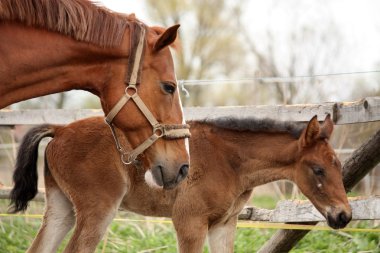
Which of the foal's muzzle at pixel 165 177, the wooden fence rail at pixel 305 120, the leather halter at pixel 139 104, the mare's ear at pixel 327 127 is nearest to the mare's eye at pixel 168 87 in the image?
the leather halter at pixel 139 104

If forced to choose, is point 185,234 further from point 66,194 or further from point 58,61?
point 58,61

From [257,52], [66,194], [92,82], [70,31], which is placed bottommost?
[66,194]

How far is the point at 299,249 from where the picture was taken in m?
6.73

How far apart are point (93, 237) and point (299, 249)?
100.0 inches

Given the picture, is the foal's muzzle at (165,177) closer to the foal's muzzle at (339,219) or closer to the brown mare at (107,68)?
the brown mare at (107,68)

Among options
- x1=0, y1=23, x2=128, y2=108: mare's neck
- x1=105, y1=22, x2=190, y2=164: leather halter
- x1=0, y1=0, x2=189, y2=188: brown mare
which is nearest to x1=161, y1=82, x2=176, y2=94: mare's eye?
x1=0, y1=0, x2=189, y2=188: brown mare

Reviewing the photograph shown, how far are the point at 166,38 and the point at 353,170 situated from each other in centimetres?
247

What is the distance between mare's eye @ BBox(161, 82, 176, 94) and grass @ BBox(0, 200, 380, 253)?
3403 millimetres

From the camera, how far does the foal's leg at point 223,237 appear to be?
5480 mm

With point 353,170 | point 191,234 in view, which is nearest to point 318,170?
point 353,170

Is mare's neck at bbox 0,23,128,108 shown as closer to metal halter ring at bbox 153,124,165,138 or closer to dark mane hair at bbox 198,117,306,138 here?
metal halter ring at bbox 153,124,165,138

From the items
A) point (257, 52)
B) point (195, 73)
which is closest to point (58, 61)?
point (257, 52)

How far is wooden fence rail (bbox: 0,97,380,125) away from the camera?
5.23 meters

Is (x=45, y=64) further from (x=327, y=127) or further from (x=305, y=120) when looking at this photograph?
(x=305, y=120)
